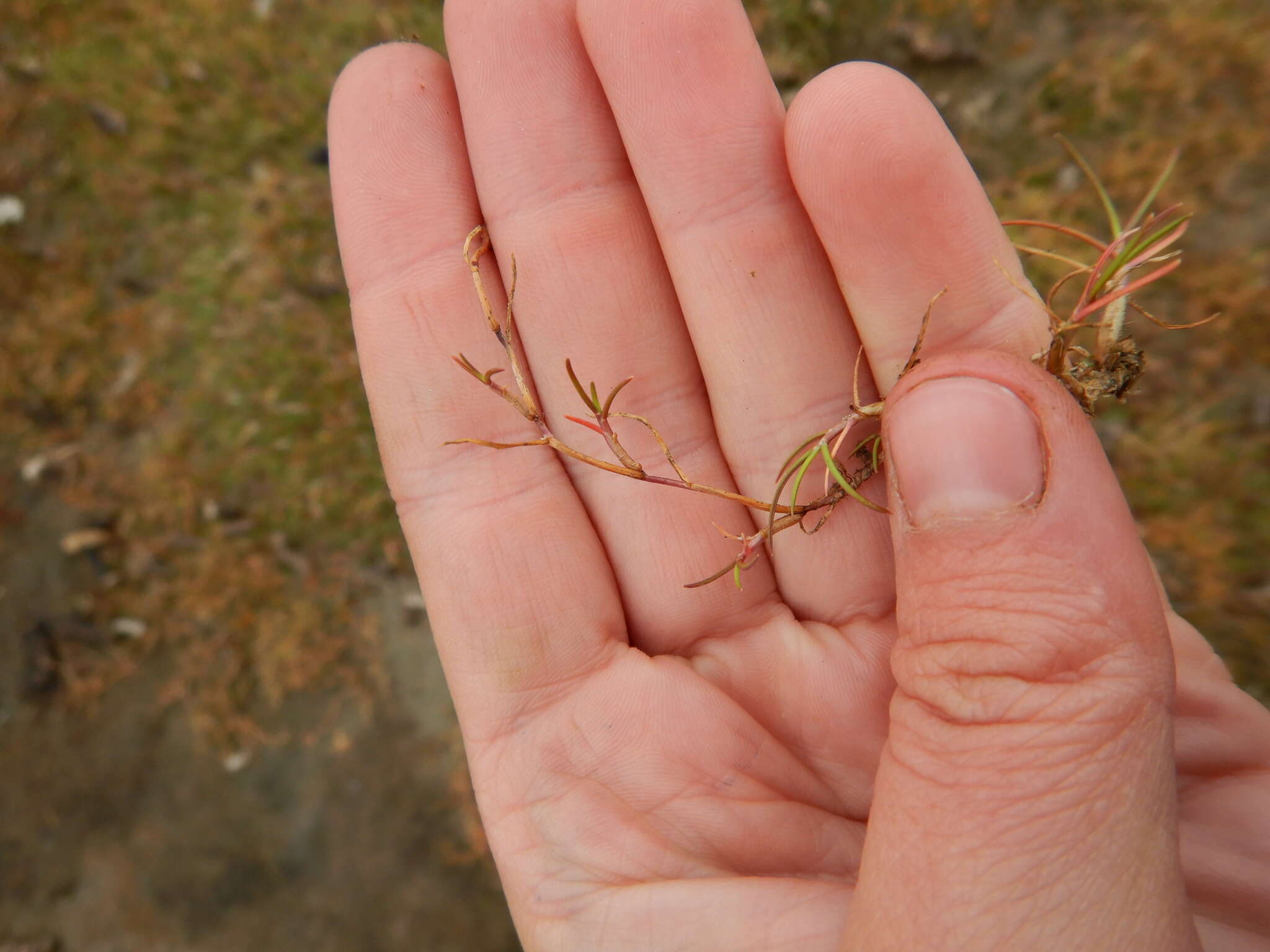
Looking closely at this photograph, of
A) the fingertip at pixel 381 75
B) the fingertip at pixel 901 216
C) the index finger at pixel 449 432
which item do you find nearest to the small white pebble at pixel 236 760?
the index finger at pixel 449 432

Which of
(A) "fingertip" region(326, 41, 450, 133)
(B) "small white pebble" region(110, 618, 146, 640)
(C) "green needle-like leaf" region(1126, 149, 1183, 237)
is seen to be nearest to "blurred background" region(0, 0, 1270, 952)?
(B) "small white pebble" region(110, 618, 146, 640)

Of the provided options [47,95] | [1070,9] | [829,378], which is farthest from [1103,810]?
[47,95]

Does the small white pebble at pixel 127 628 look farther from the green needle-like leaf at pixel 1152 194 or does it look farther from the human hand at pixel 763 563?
the green needle-like leaf at pixel 1152 194

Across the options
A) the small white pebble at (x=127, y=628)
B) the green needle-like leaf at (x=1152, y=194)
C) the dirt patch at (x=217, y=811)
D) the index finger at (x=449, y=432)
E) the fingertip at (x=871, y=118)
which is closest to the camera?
the green needle-like leaf at (x=1152, y=194)

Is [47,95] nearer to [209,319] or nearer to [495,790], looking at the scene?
[209,319]

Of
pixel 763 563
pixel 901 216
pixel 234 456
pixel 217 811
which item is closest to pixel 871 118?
pixel 901 216
